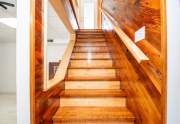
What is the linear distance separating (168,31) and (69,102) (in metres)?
1.55

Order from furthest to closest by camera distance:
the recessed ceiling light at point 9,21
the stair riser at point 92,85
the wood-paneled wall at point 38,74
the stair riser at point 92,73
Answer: the recessed ceiling light at point 9,21 < the stair riser at point 92,73 < the stair riser at point 92,85 < the wood-paneled wall at point 38,74

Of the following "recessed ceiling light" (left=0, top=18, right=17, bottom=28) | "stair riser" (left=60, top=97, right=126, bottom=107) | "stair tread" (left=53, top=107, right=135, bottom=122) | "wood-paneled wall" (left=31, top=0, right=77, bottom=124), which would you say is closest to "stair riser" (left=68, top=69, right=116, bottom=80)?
"stair riser" (left=60, top=97, right=126, bottom=107)

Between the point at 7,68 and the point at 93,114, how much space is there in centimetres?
776

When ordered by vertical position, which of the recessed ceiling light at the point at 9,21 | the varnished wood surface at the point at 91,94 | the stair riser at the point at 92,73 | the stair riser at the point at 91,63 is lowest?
the varnished wood surface at the point at 91,94

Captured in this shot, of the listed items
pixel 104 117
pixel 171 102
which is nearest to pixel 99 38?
pixel 104 117

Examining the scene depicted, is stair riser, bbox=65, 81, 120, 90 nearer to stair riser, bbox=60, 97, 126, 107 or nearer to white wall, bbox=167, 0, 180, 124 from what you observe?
stair riser, bbox=60, 97, 126, 107

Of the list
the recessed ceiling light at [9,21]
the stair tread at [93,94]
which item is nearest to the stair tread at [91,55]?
the stair tread at [93,94]

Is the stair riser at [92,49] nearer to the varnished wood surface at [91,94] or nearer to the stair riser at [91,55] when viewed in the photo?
the stair riser at [91,55]

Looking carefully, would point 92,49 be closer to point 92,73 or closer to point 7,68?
point 92,73

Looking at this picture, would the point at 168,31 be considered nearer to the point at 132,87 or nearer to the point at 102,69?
the point at 132,87

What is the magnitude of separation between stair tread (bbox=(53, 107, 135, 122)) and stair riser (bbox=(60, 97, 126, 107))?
0.33 ft

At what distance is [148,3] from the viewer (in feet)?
5.37

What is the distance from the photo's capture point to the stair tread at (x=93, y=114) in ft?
6.52

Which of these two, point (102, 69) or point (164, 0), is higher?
point (164, 0)
